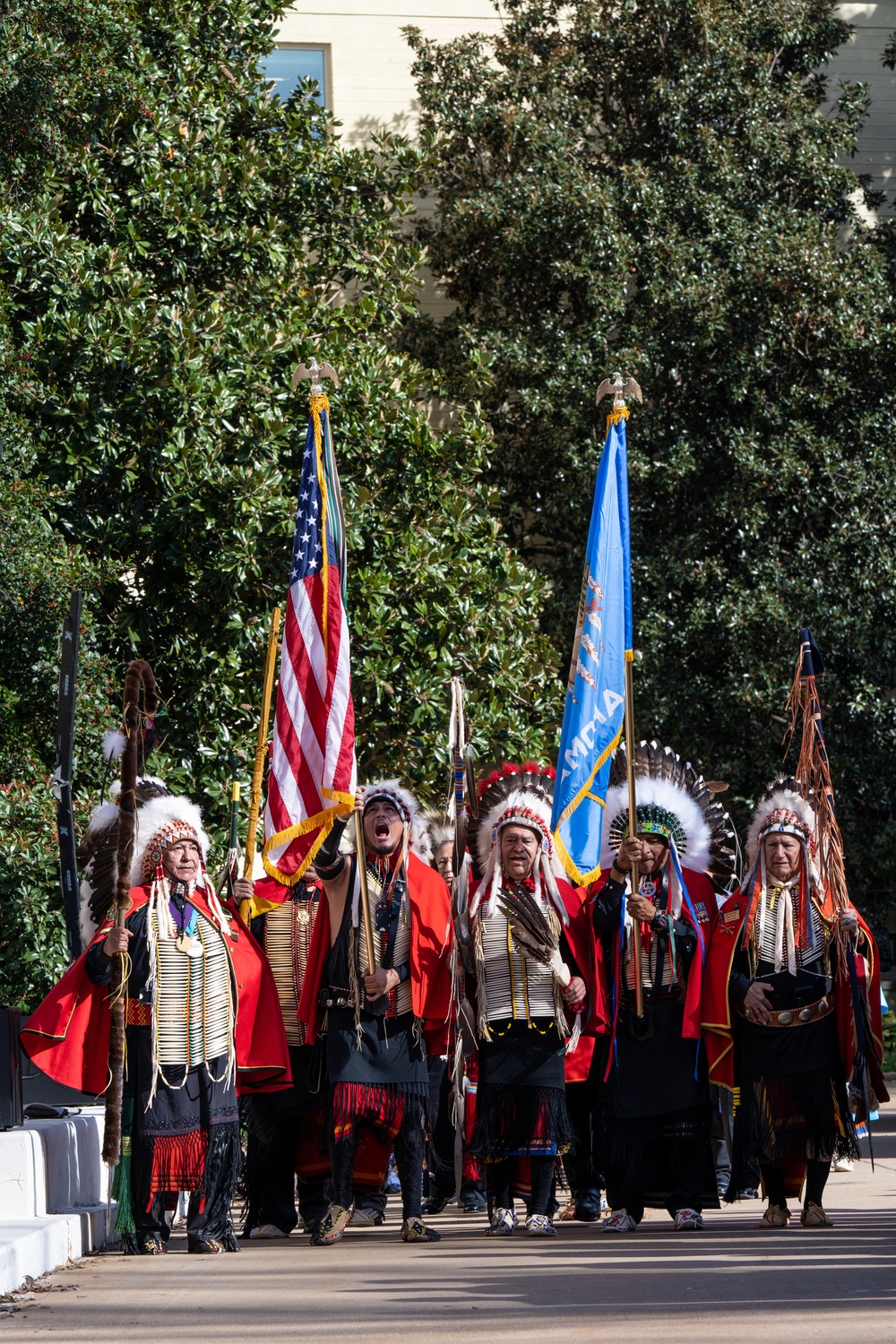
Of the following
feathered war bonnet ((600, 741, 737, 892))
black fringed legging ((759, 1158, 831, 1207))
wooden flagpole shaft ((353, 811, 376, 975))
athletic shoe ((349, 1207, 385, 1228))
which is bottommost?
athletic shoe ((349, 1207, 385, 1228))

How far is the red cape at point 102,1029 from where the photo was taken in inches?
325

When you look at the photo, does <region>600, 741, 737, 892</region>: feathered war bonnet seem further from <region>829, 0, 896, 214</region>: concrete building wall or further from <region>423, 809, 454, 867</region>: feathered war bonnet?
<region>829, 0, 896, 214</region>: concrete building wall

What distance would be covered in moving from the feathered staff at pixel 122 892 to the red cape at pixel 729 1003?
2.64 metres

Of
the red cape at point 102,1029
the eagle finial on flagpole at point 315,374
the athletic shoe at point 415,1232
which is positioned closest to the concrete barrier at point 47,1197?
the red cape at point 102,1029

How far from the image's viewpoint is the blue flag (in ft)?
29.0

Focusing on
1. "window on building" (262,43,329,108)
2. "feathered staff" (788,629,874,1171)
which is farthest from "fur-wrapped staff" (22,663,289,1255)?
"window on building" (262,43,329,108)

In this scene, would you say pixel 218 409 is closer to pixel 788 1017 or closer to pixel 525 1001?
pixel 525 1001

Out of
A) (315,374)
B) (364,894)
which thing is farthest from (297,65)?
(364,894)

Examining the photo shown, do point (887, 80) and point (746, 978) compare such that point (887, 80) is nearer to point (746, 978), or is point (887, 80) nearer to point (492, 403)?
point (492, 403)

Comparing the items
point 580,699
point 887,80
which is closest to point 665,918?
point 580,699

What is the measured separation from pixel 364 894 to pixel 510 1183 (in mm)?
1476

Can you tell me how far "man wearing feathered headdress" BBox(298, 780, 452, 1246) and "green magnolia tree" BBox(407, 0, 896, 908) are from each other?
9.47 meters

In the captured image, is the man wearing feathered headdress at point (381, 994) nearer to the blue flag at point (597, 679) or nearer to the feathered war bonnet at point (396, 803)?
the feathered war bonnet at point (396, 803)

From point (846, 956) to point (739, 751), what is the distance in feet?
33.5
